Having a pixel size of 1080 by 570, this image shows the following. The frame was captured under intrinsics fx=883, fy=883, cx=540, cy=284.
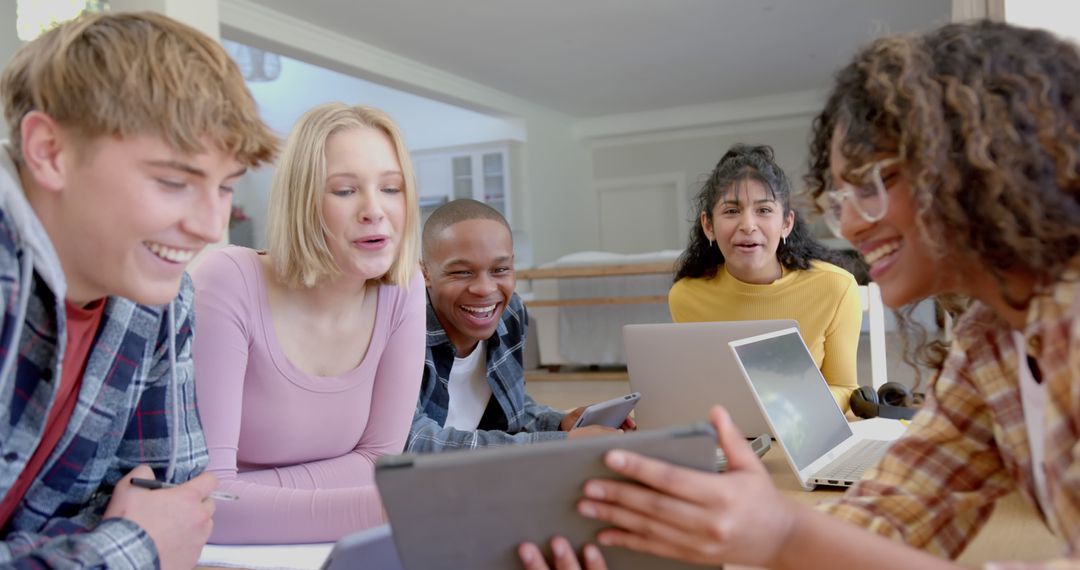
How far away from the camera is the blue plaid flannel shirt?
5.77ft

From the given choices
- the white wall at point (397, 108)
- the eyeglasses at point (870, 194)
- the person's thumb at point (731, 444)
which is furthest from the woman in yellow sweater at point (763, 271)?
the white wall at point (397, 108)

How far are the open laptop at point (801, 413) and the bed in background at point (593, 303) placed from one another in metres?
4.47

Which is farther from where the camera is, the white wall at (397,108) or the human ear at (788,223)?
the white wall at (397,108)

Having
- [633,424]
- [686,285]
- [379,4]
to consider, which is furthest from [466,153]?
[633,424]

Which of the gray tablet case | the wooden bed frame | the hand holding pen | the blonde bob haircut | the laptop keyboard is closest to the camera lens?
the gray tablet case

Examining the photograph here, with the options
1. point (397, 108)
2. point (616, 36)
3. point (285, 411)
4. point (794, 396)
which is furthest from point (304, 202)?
point (397, 108)

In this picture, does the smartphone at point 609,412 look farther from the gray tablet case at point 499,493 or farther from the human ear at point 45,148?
the human ear at point 45,148

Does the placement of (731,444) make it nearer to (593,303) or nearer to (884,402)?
(884,402)

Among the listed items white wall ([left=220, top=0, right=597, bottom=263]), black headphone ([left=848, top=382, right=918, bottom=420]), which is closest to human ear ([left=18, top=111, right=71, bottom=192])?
black headphone ([left=848, top=382, right=918, bottom=420])

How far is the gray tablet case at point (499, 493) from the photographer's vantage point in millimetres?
709

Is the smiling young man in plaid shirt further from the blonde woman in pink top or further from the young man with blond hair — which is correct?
the young man with blond hair

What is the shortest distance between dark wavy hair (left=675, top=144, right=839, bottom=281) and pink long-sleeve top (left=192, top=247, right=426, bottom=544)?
1.20 metres

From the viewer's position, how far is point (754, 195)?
96.9 inches

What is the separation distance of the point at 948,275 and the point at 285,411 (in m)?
1.01
